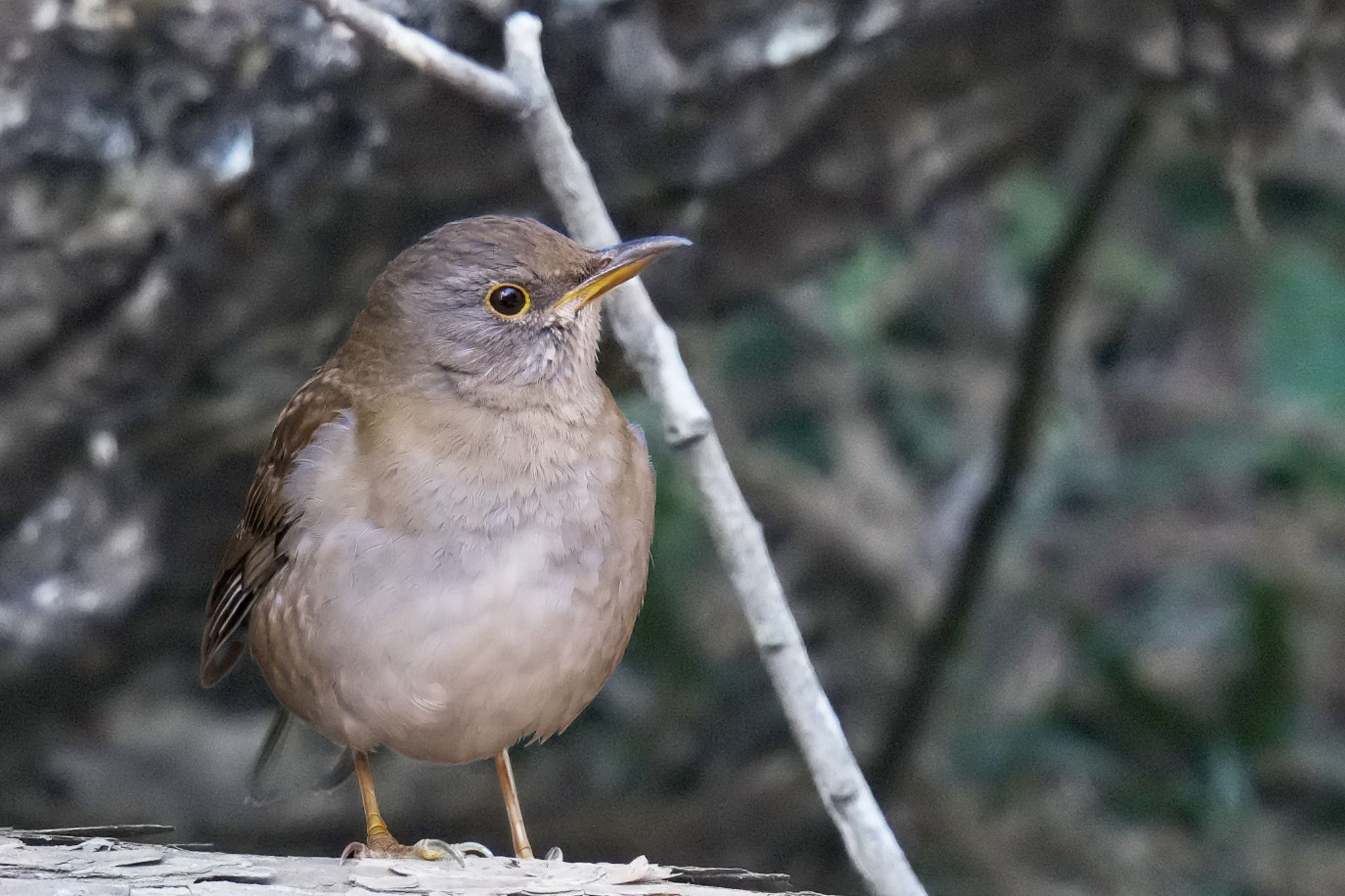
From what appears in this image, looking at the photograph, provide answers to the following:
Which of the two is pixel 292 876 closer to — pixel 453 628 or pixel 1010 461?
pixel 453 628

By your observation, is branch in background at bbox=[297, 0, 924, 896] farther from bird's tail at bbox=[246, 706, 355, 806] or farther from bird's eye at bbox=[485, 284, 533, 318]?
bird's tail at bbox=[246, 706, 355, 806]

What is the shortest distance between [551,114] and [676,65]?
0.64 metres

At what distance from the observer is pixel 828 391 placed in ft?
18.6

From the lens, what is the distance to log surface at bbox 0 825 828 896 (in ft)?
8.11

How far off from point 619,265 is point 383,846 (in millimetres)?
1274

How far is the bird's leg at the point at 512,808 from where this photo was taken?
3.24m

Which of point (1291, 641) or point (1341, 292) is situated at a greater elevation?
point (1341, 292)

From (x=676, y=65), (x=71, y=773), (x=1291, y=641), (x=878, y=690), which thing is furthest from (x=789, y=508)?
(x=71, y=773)

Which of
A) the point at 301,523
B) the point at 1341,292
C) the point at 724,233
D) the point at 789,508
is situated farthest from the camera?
the point at 789,508

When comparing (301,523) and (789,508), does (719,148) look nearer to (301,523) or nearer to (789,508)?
(301,523)

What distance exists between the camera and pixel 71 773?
15.2 ft

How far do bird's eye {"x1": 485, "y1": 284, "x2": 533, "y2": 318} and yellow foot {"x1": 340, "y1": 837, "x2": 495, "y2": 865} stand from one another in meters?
1.03

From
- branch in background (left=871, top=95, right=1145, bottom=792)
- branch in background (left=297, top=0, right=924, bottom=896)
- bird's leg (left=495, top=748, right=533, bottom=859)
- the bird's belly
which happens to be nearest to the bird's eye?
branch in background (left=297, top=0, right=924, bottom=896)

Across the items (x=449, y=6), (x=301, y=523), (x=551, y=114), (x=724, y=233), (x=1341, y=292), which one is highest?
(x=449, y=6)
